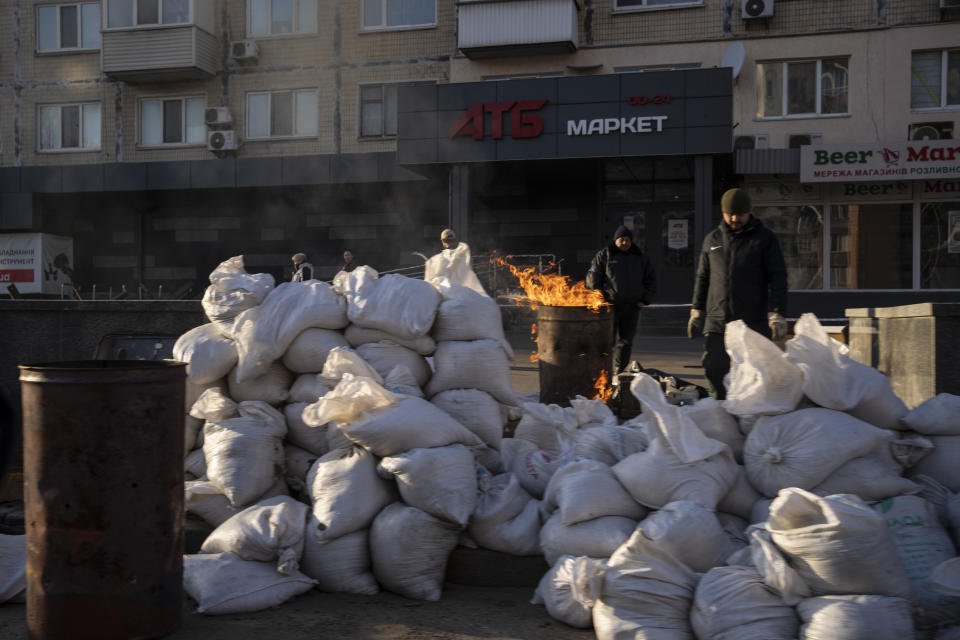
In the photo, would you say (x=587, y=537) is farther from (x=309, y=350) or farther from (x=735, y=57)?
(x=735, y=57)

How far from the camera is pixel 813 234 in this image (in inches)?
731

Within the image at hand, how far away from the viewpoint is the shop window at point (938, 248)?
58.9 feet

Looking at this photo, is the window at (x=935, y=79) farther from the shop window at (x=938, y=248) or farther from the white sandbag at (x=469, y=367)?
the white sandbag at (x=469, y=367)

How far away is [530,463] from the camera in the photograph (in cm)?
416

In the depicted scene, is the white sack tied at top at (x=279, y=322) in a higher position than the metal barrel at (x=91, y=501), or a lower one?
higher

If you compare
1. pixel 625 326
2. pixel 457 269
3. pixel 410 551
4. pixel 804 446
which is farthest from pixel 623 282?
pixel 410 551

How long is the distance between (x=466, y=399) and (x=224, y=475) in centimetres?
131

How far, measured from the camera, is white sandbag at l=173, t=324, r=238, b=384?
4.43 metres

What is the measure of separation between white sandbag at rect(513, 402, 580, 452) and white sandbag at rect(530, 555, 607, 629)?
1.44 m

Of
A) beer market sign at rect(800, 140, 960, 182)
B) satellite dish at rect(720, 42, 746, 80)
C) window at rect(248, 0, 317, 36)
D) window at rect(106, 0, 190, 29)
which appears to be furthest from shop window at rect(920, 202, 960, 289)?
window at rect(106, 0, 190, 29)

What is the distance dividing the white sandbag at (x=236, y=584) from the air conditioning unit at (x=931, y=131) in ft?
60.4

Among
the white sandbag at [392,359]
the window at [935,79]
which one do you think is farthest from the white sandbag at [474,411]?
the window at [935,79]

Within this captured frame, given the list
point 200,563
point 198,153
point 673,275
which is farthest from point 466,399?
point 198,153

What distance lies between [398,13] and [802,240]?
11.9 metres
